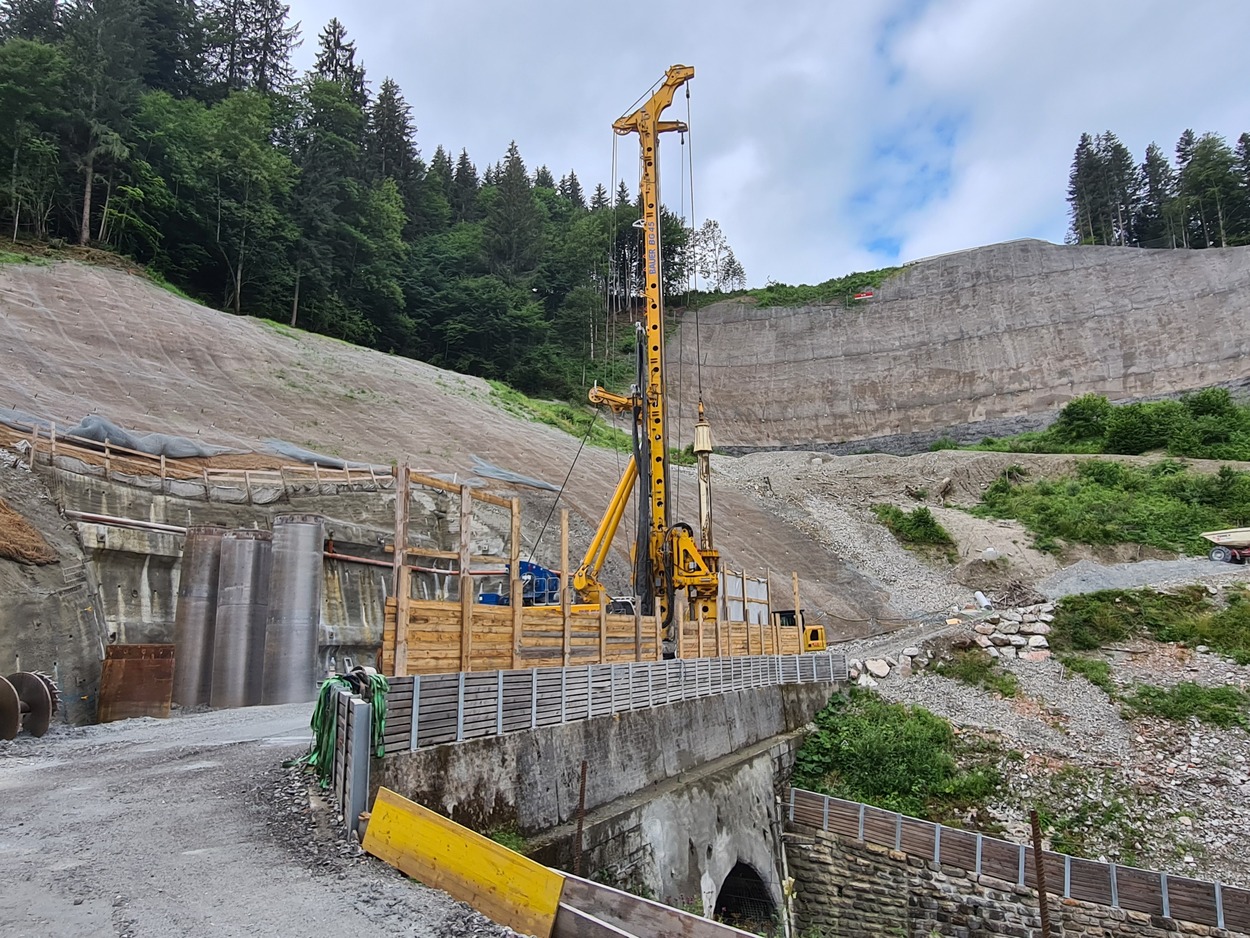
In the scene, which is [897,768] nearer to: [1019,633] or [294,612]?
[1019,633]

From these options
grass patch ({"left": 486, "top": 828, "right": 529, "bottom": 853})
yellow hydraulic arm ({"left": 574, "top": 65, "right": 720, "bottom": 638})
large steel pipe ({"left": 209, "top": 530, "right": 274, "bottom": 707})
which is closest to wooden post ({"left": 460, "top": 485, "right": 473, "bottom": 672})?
grass patch ({"left": 486, "top": 828, "right": 529, "bottom": 853})

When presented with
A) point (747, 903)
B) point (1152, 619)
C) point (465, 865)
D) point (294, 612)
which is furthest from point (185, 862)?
point (1152, 619)

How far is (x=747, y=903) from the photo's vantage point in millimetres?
14086

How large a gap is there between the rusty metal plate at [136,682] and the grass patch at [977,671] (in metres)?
21.1

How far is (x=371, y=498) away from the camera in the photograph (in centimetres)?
2398

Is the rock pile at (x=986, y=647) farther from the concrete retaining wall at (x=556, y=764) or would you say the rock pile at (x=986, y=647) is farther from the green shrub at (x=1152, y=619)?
the concrete retaining wall at (x=556, y=764)

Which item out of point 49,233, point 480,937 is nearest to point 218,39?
point 49,233

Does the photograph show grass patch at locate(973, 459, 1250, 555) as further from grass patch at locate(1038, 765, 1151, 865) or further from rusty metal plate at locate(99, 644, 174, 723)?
rusty metal plate at locate(99, 644, 174, 723)

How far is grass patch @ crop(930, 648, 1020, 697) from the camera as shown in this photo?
70.7 feet

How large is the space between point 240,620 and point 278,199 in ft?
144

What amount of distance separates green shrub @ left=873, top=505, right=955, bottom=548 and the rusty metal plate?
3467cm

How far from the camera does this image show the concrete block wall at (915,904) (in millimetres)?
13547

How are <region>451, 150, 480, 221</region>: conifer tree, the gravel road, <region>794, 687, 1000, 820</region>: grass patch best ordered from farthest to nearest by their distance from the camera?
<region>451, 150, 480, 221</region>: conifer tree → <region>794, 687, 1000, 820</region>: grass patch → the gravel road

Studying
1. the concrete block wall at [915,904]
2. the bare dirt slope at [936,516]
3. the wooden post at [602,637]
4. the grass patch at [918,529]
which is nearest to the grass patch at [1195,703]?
the concrete block wall at [915,904]
